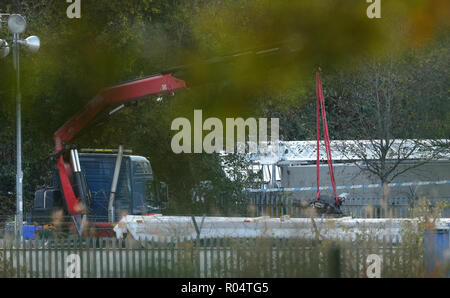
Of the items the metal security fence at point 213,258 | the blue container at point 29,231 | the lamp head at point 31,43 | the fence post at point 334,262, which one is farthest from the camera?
the lamp head at point 31,43

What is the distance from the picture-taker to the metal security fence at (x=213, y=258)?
906cm

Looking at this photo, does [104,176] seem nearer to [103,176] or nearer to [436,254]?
[103,176]

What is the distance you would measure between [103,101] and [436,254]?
29.4 ft

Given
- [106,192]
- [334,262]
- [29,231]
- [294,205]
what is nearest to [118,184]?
[106,192]

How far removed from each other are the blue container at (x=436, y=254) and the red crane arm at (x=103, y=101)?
7403 millimetres

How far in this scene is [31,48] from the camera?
628 inches

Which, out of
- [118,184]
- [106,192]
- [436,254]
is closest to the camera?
[436,254]

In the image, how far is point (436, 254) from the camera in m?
9.04

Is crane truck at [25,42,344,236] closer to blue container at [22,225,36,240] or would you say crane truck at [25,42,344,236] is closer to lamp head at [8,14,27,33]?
blue container at [22,225,36,240]

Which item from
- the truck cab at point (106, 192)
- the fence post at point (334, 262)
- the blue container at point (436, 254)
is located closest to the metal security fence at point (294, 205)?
the truck cab at point (106, 192)

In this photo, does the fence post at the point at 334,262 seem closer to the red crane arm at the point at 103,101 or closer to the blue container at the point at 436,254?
the blue container at the point at 436,254

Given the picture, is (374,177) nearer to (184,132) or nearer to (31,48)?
(184,132)

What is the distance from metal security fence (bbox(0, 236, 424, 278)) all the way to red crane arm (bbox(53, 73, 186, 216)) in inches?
187

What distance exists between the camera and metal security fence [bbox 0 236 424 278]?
9.06 m
